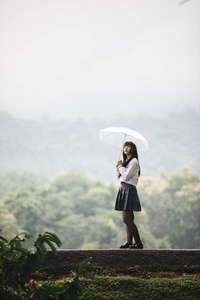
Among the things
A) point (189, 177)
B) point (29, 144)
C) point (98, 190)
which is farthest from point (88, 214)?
point (29, 144)

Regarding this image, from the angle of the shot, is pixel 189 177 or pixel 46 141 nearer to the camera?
pixel 189 177

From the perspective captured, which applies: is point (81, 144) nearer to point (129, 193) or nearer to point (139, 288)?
point (129, 193)

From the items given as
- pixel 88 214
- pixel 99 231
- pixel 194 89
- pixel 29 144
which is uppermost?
pixel 194 89

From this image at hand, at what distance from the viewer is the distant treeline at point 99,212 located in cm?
2806

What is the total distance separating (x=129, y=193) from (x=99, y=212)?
2619 centimetres

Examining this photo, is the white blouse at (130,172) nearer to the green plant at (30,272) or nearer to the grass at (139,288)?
the grass at (139,288)

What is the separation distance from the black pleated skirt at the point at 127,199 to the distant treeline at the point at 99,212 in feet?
70.6

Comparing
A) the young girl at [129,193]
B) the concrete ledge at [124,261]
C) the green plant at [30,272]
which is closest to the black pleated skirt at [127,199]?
the young girl at [129,193]

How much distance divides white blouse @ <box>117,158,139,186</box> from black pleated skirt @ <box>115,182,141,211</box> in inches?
2.6

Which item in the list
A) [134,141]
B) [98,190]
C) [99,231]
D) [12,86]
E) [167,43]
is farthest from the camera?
[12,86]

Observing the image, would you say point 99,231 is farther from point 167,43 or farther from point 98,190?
point 167,43

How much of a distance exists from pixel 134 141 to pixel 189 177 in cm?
2805

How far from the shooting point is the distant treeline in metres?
28.1

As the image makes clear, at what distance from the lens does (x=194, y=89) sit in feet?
147
